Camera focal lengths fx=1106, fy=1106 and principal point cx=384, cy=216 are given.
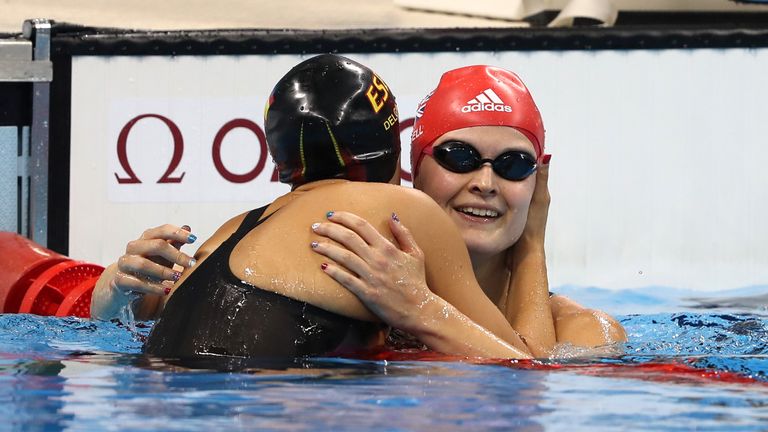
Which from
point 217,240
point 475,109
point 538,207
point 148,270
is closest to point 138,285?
point 148,270

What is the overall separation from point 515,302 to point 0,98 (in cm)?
426

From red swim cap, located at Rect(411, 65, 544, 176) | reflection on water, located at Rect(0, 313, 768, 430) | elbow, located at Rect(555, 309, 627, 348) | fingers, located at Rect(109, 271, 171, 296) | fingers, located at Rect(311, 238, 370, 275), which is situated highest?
red swim cap, located at Rect(411, 65, 544, 176)

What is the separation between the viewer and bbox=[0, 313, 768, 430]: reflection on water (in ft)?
8.42

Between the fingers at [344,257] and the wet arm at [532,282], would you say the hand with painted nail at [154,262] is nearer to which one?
the fingers at [344,257]

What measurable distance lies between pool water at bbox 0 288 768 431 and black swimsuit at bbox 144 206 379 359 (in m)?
0.05

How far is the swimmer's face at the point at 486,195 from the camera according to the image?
4.13 meters

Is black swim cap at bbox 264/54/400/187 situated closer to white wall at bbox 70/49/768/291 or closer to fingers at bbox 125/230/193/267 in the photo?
fingers at bbox 125/230/193/267

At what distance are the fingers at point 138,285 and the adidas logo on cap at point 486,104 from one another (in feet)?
4.58

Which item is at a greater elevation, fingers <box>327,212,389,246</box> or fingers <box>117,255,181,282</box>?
fingers <box>327,212,389,246</box>

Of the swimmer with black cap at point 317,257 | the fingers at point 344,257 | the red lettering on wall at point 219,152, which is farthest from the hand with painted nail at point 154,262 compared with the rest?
the red lettering on wall at point 219,152

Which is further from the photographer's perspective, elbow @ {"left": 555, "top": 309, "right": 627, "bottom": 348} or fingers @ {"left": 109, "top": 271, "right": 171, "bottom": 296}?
elbow @ {"left": 555, "top": 309, "right": 627, "bottom": 348}

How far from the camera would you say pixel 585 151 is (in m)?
6.96

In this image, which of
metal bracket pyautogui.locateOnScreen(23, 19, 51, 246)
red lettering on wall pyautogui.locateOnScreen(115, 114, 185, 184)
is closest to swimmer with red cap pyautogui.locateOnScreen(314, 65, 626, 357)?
red lettering on wall pyautogui.locateOnScreen(115, 114, 185, 184)

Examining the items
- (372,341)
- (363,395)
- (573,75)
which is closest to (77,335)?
(372,341)
